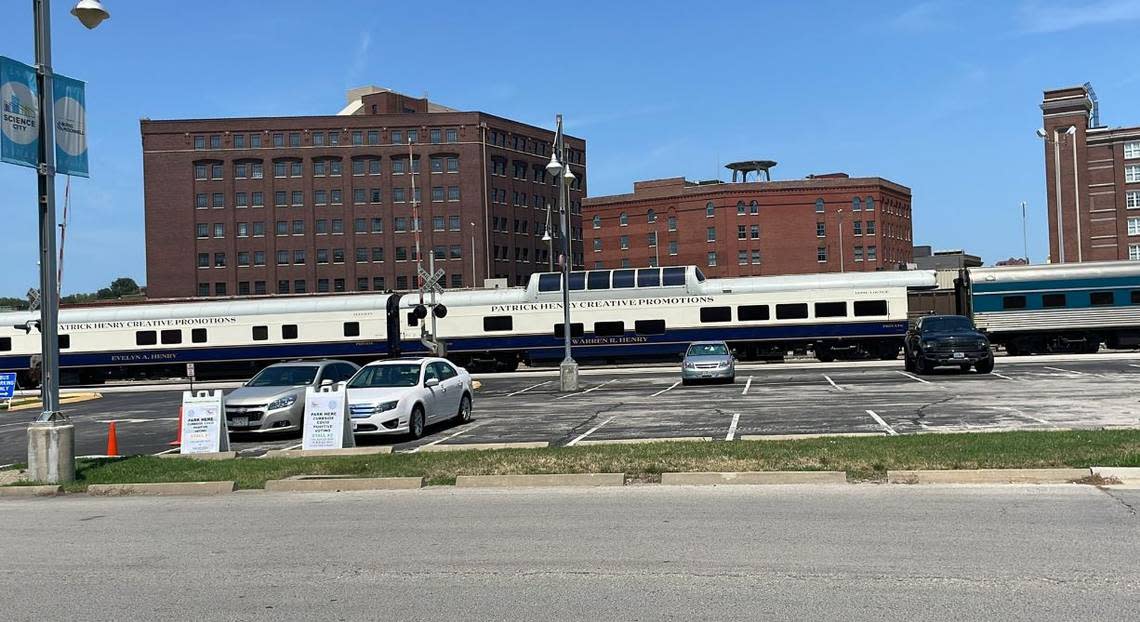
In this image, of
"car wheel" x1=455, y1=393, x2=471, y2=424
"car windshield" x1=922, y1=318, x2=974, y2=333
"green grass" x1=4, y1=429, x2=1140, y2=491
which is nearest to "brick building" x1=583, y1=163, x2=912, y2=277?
"car windshield" x1=922, y1=318, x2=974, y2=333

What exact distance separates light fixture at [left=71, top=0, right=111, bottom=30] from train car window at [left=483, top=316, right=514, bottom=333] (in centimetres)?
3269

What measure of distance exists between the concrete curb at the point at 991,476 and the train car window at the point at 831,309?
31.6 meters

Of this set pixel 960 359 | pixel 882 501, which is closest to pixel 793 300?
pixel 960 359

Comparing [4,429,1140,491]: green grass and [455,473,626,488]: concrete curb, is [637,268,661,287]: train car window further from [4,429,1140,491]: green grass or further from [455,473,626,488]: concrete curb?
[455,473,626,488]: concrete curb

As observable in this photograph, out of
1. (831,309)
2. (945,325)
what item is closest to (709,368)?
(945,325)

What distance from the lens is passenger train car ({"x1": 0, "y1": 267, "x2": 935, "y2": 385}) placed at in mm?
42375

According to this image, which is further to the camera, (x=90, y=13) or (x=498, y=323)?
(x=498, y=323)

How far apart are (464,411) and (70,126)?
9.34m

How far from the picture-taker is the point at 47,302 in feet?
42.5

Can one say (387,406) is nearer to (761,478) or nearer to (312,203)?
(761,478)

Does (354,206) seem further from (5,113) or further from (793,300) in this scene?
(5,113)

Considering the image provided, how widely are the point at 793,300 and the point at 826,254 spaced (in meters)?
64.0

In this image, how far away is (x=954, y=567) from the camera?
7.27m

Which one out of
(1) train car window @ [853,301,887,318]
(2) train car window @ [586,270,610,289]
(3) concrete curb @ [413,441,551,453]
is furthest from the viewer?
(2) train car window @ [586,270,610,289]
